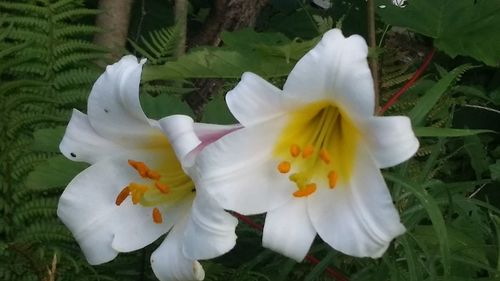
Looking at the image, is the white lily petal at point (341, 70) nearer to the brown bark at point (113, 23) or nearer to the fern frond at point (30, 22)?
the fern frond at point (30, 22)

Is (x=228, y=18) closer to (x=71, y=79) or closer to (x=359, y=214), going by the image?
(x=71, y=79)

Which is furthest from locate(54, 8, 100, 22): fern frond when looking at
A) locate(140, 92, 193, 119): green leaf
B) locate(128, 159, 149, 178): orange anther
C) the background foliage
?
locate(128, 159, 149, 178): orange anther

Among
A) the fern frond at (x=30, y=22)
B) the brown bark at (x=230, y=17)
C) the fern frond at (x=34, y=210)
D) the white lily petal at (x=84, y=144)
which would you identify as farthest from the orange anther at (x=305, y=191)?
the brown bark at (x=230, y=17)

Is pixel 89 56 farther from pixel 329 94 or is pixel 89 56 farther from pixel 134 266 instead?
pixel 329 94

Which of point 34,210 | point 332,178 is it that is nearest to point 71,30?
point 34,210

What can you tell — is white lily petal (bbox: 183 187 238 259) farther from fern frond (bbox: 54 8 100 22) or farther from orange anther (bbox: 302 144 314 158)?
fern frond (bbox: 54 8 100 22)

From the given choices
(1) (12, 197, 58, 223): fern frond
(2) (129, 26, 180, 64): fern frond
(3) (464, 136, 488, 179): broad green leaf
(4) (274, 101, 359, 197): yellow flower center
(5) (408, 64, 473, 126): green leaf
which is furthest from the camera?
(3) (464, 136, 488, 179): broad green leaf

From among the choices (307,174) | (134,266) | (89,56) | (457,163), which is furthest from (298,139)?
(457,163)
